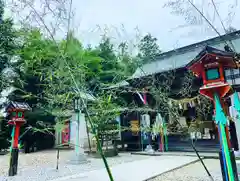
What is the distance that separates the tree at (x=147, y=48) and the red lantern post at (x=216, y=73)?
4.39 feet

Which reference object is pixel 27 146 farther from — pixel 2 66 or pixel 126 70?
pixel 126 70

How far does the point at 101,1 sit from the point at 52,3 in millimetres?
611

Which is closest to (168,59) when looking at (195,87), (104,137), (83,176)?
(195,87)

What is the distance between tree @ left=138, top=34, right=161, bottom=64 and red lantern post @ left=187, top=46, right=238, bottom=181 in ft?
4.39

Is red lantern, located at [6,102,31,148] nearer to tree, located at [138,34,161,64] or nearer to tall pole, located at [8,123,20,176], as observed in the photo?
tall pole, located at [8,123,20,176]

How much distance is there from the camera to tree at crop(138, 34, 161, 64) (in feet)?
11.9

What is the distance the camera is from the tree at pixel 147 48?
11.9ft

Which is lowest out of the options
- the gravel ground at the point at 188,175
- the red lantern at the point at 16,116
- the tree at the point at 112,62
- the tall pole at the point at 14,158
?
the gravel ground at the point at 188,175

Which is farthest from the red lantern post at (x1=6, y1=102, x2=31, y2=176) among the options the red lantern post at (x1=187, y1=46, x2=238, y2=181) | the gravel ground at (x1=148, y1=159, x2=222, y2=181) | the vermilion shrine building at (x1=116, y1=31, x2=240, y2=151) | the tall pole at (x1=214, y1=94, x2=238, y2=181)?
the tall pole at (x1=214, y1=94, x2=238, y2=181)

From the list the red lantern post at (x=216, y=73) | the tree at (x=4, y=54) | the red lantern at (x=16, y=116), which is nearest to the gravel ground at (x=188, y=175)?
the red lantern post at (x=216, y=73)

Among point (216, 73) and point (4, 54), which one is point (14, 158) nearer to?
point (4, 54)

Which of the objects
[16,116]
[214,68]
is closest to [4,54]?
[16,116]

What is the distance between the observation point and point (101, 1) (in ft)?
7.46

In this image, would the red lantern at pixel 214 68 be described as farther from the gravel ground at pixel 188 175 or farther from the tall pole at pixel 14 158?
the tall pole at pixel 14 158
